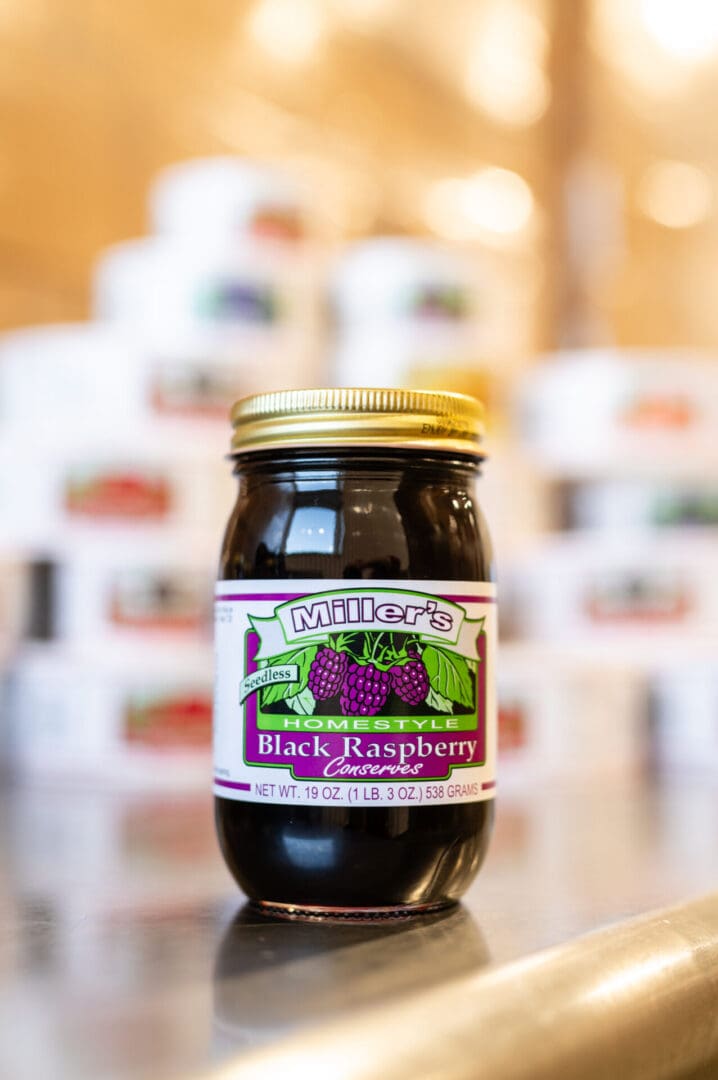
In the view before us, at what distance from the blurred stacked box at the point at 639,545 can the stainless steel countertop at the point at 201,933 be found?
42cm

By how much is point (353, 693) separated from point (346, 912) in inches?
3.9

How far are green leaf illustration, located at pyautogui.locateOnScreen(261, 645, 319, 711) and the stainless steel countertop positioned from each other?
100 millimetres

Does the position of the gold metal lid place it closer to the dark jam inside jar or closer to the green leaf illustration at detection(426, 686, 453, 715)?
the dark jam inside jar

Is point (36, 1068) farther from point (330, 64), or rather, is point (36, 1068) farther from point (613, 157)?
point (613, 157)

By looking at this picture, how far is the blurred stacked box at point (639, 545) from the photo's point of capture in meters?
1.38

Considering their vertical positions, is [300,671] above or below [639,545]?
below

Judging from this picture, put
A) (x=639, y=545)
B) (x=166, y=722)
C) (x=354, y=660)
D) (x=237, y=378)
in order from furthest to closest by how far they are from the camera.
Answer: (x=639, y=545), (x=237, y=378), (x=166, y=722), (x=354, y=660)

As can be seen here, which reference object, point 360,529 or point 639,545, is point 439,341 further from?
point 360,529

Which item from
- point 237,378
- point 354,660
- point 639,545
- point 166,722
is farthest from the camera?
point 639,545

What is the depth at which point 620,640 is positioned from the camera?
138cm

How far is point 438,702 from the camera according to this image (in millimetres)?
567

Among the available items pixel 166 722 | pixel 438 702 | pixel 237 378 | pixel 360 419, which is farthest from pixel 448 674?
pixel 237 378

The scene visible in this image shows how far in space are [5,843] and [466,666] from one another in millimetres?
387

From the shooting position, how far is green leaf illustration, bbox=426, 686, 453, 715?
56 centimetres
